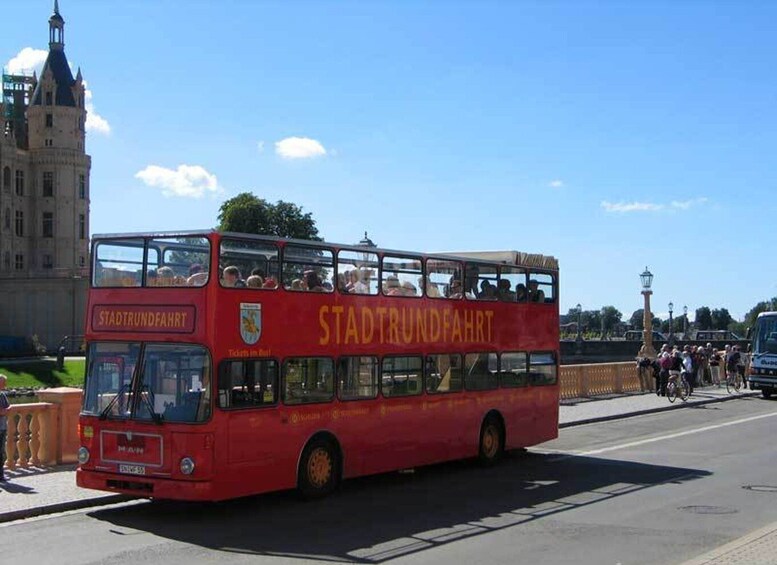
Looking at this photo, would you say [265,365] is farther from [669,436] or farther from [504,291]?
[669,436]

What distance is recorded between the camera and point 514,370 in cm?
1958

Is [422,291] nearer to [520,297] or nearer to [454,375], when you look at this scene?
[454,375]

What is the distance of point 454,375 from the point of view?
17.7 meters

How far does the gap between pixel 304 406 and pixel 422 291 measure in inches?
139

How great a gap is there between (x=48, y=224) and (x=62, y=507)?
110 m

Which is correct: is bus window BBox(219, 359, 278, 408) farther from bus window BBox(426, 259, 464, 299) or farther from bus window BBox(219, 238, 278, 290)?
bus window BBox(426, 259, 464, 299)

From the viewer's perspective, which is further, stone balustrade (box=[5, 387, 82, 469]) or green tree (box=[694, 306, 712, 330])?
green tree (box=[694, 306, 712, 330])

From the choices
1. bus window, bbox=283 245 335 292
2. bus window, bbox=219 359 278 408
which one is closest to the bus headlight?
bus window, bbox=219 359 278 408

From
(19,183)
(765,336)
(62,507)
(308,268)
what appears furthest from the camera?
(19,183)

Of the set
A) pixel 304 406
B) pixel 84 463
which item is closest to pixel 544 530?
pixel 304 406

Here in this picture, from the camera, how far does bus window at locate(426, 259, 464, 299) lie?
17031 millimetres

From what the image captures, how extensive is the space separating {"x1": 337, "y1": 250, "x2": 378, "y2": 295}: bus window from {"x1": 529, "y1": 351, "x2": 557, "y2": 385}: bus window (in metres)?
5.57

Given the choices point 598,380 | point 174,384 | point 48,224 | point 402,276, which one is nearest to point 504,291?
point 402,276

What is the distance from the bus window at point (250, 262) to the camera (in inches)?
512
